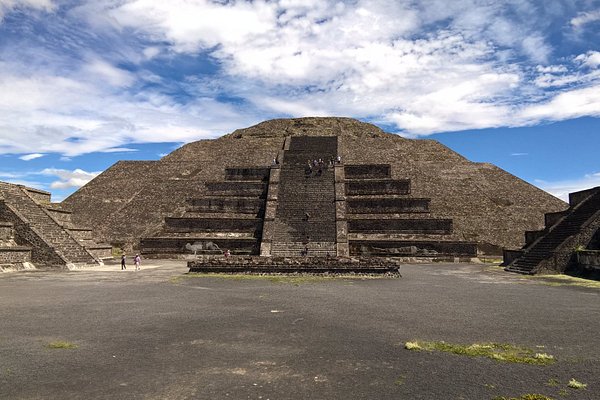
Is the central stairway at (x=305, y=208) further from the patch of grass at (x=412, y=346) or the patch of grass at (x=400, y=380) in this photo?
the patch of grass at (x=400, y=380)

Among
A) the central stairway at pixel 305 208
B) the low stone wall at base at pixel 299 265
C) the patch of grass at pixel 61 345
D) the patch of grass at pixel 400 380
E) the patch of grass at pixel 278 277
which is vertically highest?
the central stairway at pixel 305 208

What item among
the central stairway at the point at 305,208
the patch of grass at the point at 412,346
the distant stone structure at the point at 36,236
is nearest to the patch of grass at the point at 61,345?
the patch of grass at the point at 412,346

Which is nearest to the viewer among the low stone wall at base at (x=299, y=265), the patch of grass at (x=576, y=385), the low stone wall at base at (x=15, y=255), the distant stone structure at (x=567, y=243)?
the patch of grass at (x=576, y=385)

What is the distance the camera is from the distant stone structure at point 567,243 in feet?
58.5

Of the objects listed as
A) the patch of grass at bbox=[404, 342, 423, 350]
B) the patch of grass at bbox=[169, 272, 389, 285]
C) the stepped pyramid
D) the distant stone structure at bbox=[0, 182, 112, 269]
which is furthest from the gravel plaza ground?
the stepped pyramid

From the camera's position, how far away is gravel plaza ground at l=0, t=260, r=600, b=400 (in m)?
5.23

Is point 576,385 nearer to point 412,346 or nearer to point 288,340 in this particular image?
point 412,346

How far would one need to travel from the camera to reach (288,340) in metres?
7.40

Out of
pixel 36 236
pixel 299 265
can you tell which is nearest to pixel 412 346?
pixel 299 265

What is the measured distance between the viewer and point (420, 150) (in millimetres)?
39156

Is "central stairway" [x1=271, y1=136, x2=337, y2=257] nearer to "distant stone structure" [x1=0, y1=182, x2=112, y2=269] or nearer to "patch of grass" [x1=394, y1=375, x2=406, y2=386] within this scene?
"distant stone structure" [x1=0, y1=182, x2=112, y2=269]

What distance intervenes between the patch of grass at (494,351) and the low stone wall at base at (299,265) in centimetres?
1020

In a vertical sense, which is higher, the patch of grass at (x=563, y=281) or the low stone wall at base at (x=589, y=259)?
the low stone wall at base at (x=589, y=259)

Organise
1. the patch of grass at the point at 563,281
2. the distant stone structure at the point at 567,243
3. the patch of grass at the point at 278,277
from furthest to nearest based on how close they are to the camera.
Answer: the distant stone structure at the point at 567,243 < the patch of grass at the point at 278,277 < the patch of grass at the point at 563,281
